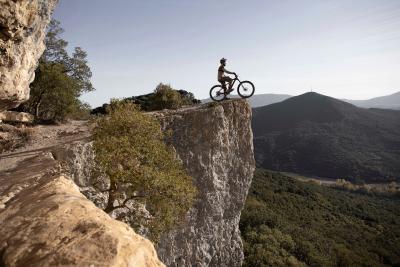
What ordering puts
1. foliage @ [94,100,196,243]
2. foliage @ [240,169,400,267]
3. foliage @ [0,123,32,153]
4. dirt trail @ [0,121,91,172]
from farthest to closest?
foliage @ [240,169,400,267] < foliage @ [0,123,32,153] < dirt trail @ [0,121,91,172] < foliage @ [94,100,196,243]

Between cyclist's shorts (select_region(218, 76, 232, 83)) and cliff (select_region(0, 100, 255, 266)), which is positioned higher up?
cyclist's shorts (select_region(218, 76, 232, 83))

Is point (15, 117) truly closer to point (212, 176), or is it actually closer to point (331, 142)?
point (212, 176)

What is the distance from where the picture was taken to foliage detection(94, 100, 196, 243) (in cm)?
1308

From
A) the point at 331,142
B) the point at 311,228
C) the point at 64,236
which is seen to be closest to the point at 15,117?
the point at 64,236

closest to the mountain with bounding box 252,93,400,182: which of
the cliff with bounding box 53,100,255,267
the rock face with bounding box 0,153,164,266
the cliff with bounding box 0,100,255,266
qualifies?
the cliff with bounding box 53,100,255,267

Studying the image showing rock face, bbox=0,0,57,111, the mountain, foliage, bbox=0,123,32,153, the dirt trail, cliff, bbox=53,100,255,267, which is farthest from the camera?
the mountain

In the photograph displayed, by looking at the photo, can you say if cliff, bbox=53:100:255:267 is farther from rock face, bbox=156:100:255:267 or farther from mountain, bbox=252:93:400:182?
mountain, bbox=252:93:400:182

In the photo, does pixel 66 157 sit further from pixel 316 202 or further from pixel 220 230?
pixel 316 202

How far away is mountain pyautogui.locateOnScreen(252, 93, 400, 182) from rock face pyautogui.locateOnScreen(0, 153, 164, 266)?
433 feet

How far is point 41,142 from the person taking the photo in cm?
2056

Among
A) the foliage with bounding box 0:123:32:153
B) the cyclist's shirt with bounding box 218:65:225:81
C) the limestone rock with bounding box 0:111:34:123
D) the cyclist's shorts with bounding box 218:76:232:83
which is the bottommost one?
the foliage with bounding box 0:123:32:153

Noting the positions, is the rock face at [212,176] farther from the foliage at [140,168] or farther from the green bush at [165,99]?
the green bush at [165,99]

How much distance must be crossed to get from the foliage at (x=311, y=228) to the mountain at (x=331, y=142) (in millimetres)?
50691

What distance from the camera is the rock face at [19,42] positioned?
40.1 feet
